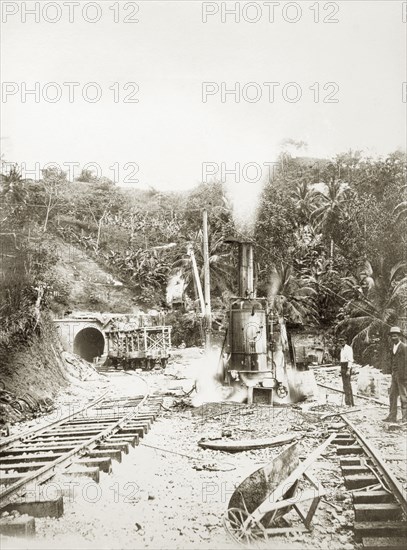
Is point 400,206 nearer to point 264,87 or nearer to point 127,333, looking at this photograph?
point 264,87

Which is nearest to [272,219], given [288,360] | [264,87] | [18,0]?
[288,360]

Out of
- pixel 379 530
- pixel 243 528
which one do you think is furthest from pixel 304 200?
pixel 243 528

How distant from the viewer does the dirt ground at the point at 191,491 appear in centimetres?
357

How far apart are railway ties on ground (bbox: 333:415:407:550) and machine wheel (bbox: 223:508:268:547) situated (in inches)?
27.5

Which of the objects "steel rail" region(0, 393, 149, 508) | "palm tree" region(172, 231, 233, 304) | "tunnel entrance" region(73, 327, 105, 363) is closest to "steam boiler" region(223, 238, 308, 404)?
"palm tree" region(172, 231, 233, 304)

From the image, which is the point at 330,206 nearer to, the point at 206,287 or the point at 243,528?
the point at 206,287

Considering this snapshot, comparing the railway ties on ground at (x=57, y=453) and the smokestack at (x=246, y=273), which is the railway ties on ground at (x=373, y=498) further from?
the smokestack at (x=246, y=273)

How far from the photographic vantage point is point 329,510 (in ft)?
12.4

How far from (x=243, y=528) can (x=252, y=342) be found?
4961mm

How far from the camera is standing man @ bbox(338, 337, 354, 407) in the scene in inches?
202

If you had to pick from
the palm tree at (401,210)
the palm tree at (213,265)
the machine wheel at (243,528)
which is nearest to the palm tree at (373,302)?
the palm tree at (401,210)

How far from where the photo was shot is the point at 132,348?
17.4m

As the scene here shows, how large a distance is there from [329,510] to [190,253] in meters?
4.96

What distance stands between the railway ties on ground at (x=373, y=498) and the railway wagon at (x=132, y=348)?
38.8 feet
